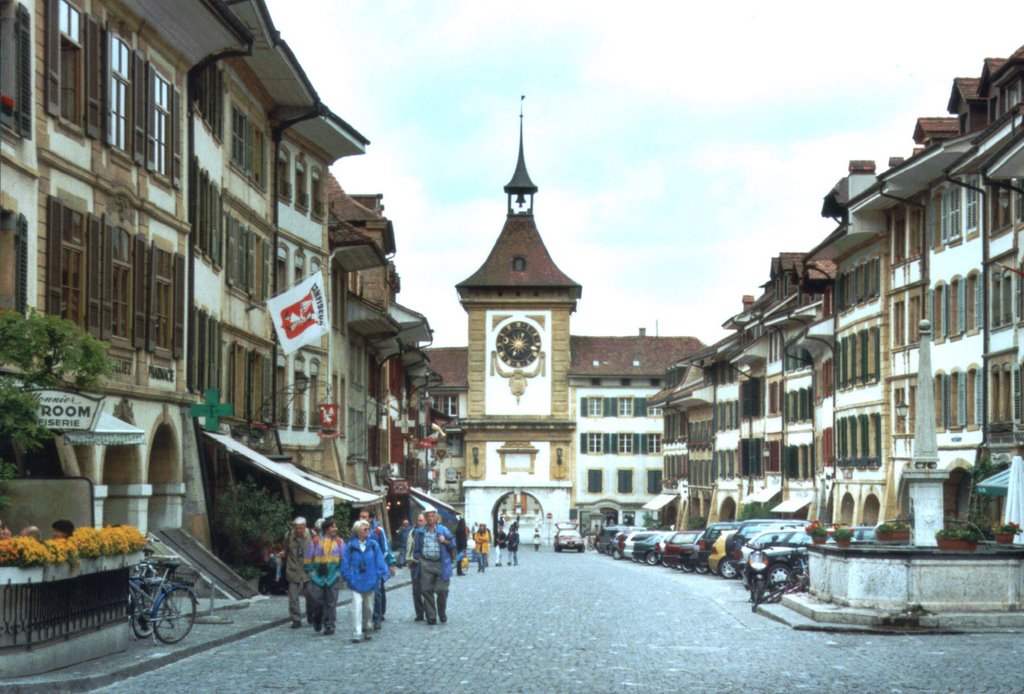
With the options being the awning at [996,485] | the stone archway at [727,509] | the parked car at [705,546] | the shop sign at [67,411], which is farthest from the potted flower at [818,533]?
the stone archway at [727,509]

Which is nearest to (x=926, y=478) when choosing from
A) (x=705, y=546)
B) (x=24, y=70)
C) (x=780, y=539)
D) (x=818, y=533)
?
(x=818, y=533)

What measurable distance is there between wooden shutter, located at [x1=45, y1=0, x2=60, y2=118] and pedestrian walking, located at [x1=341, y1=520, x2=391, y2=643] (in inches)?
279

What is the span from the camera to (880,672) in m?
19.7

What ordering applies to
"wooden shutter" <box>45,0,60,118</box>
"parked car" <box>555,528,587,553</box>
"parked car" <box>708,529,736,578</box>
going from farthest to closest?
1. "parked car" <box>555,528,587,553</box>
2. "parked car" <box>708,529,736,578</box>
3. "wooden shutter" <box>45,0,60,118</box>

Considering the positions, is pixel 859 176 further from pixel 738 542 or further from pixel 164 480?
pixel 164 480

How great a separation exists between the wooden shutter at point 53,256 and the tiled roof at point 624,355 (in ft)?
354

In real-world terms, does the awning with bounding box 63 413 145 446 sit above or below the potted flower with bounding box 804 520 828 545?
above

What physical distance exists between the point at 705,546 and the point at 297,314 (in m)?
24.2

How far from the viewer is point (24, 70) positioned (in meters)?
22.6

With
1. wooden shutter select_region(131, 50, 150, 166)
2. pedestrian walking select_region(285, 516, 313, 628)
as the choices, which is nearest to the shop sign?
pedestrian walking select_region(285, 516, 313, 628)

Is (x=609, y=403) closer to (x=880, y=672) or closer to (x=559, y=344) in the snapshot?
(x=559, y=344)

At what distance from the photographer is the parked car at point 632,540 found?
7350 cm

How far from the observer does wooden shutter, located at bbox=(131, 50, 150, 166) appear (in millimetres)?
28125

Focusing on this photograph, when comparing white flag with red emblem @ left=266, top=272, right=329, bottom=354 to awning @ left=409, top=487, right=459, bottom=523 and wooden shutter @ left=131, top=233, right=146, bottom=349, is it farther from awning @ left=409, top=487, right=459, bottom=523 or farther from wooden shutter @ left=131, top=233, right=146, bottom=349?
awning @ left=409, top=487, right=459, bottom=523
